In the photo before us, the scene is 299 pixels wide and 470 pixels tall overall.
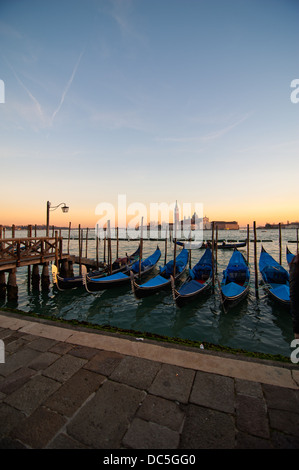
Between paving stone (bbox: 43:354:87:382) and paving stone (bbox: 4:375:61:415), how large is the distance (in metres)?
0.09

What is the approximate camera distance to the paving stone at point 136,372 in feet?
9.48

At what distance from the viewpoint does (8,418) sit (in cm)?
232

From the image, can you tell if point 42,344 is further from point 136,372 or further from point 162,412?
point 162,412

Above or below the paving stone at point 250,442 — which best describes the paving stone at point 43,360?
below

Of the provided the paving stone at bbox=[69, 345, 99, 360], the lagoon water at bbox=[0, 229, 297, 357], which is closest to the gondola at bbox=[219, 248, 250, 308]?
the lagoon water at bbox=[0, 229, 297, 357]

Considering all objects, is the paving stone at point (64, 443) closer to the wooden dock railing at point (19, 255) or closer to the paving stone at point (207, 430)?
the paving stone at point (207, 430)

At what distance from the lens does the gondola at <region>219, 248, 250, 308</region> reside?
384 inches

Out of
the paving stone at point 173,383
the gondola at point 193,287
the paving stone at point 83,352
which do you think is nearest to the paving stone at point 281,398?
the paving stone at point 173,383

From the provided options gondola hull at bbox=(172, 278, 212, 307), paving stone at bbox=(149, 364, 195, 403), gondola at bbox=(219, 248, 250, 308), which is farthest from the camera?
gondola hull at bbox=(172, 278, 212, 307)

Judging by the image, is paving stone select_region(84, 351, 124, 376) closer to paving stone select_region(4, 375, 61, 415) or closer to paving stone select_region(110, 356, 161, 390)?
paving stone select_region(110, 356, 161, 390)

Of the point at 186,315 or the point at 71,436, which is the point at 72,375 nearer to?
the point at 71,436

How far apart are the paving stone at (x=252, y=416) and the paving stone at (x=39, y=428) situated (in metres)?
1.95

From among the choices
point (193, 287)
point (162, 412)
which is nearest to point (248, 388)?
point (162, 412)
